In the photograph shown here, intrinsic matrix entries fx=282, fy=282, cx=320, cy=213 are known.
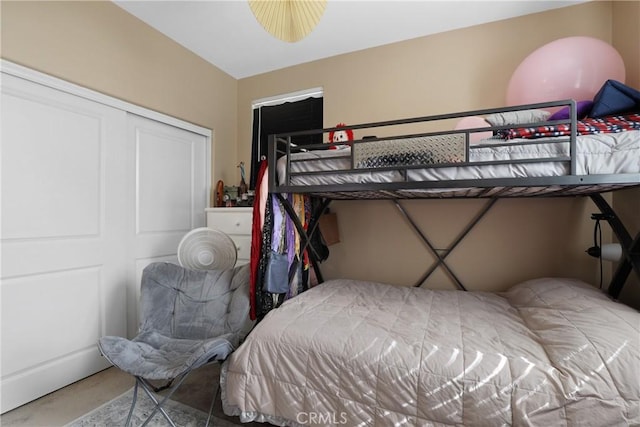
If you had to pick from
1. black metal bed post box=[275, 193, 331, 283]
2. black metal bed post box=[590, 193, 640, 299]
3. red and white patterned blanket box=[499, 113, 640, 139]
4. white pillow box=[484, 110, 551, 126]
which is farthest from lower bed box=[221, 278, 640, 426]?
white pillow box=[484, 110, 551, 126]

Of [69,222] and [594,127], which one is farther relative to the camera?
[69,222]

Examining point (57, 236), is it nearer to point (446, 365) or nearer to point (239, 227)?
point (239, 227)

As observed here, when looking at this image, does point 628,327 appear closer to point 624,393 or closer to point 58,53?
point 624,393

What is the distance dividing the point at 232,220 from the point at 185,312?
2.96 ft

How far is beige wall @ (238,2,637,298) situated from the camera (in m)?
1.97

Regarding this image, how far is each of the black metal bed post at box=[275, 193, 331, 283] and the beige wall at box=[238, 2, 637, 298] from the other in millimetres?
283

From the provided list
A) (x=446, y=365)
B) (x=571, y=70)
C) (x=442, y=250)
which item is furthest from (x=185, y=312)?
(x=571, y=70)

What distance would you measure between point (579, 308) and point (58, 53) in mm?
3197

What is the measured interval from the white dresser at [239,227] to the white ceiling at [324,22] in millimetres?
1463

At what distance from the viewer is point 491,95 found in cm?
214

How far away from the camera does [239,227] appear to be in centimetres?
248

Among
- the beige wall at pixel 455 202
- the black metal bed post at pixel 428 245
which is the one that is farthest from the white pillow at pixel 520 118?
the black metal bed post at pixel 428 245

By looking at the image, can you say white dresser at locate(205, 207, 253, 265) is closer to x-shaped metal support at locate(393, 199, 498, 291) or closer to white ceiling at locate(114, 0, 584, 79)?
x-shaped metal support at locate(393, 199, 498, 291)

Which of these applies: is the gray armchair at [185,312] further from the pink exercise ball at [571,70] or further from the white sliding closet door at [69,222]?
the pink exercise ball at [571,70]
